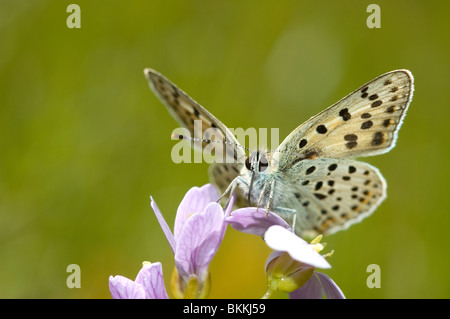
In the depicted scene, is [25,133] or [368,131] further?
[25,133]

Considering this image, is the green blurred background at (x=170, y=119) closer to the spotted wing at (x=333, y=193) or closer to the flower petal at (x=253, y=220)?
the spotted wing at (x=333, y=193)

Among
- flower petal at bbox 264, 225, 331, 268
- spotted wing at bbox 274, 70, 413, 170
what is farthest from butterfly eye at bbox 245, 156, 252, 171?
flower petal at bbox 264, 225, 331, 268

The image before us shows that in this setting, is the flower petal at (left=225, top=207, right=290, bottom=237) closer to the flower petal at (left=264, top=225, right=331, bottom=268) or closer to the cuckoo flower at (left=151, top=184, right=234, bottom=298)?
the cuckoo flower at (left=151, top=184, right=234, bottom=298)

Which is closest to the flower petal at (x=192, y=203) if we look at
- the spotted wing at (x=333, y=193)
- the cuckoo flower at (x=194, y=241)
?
the cuckoo flower at (x=194, y=241)

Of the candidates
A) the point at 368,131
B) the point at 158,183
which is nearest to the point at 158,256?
the point at 158,183
